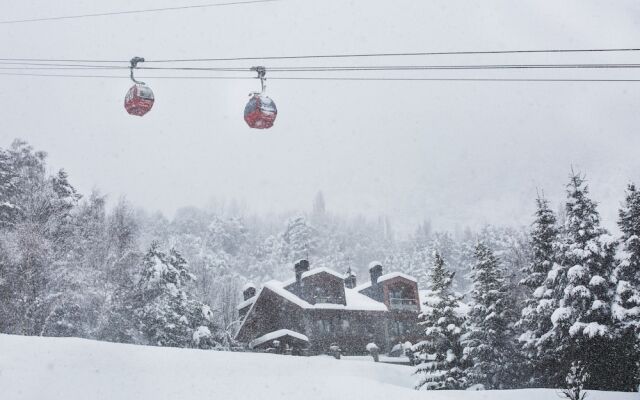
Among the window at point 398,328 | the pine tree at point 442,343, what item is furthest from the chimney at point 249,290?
the pine tree at point 442,343

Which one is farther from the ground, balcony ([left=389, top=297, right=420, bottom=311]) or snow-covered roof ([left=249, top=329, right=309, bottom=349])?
balcony ([left=389, top=297, right=420, bottom=311])

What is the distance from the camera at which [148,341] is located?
36.3m

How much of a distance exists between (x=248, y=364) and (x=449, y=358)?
1338 cm

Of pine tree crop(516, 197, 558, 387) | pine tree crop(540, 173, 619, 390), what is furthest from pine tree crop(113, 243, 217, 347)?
pine tree crop(540, 173, 619, 390)

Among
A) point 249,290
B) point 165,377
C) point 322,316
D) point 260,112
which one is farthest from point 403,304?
point 260,112

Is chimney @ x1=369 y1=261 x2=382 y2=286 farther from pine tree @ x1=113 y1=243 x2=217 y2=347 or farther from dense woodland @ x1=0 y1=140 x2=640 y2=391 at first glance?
pine tree @ x1=113 y1=243 x2=217 y2=347

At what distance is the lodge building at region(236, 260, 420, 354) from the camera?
132ft

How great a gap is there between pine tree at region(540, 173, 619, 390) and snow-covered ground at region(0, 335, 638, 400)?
177 inches

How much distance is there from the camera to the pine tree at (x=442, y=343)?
87.1 feet

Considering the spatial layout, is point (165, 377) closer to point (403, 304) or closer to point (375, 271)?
point (403, 304)

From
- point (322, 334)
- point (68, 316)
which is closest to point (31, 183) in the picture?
point (68, 316)

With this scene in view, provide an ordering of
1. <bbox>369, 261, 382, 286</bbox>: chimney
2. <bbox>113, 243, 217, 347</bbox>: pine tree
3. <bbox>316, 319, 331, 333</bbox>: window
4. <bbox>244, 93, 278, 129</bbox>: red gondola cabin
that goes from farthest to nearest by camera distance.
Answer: <bbox>369, 261, 382, 286</bbox>: chimney
<bbox>316, 319, 331, 333</bbox>: window
<bbox>113, 243, 217, 347</bbox>: pine tree
<bbox>244, 93, 278, 129</bbox>: red gondola cabin

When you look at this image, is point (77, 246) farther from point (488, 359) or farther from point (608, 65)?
point (608, 65)

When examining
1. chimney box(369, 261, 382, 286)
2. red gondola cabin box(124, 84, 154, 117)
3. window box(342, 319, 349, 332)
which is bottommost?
window box(342, 319, 349, 332)
